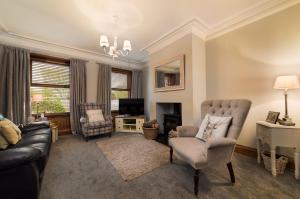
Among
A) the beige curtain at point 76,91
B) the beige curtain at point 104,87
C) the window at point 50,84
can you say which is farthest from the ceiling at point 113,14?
the beige curtain at point 104,87

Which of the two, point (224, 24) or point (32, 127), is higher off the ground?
point (224, 24)

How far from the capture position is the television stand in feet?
13.7

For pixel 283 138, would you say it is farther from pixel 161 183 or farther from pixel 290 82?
pixel 161 183

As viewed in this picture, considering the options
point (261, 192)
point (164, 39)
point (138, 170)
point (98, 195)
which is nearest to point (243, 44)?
point (164, 39)

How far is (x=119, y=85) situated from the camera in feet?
16.5

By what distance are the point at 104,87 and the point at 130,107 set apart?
1.08m

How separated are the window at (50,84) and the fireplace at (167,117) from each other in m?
2.75

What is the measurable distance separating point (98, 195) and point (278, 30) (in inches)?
138

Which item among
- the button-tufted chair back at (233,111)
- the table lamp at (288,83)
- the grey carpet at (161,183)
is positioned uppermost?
the table lamp at (288,83)

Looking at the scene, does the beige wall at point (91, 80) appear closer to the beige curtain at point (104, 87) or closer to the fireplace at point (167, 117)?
the beige curtain at point (104, 87)

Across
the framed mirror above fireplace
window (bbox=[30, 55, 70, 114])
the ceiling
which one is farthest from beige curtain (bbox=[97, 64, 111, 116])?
the framed mirror above fireplace

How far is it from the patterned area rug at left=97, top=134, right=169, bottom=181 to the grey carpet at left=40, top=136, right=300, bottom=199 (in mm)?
115

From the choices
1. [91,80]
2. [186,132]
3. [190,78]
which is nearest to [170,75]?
[190,78]

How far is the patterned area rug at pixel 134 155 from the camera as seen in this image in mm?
1989
